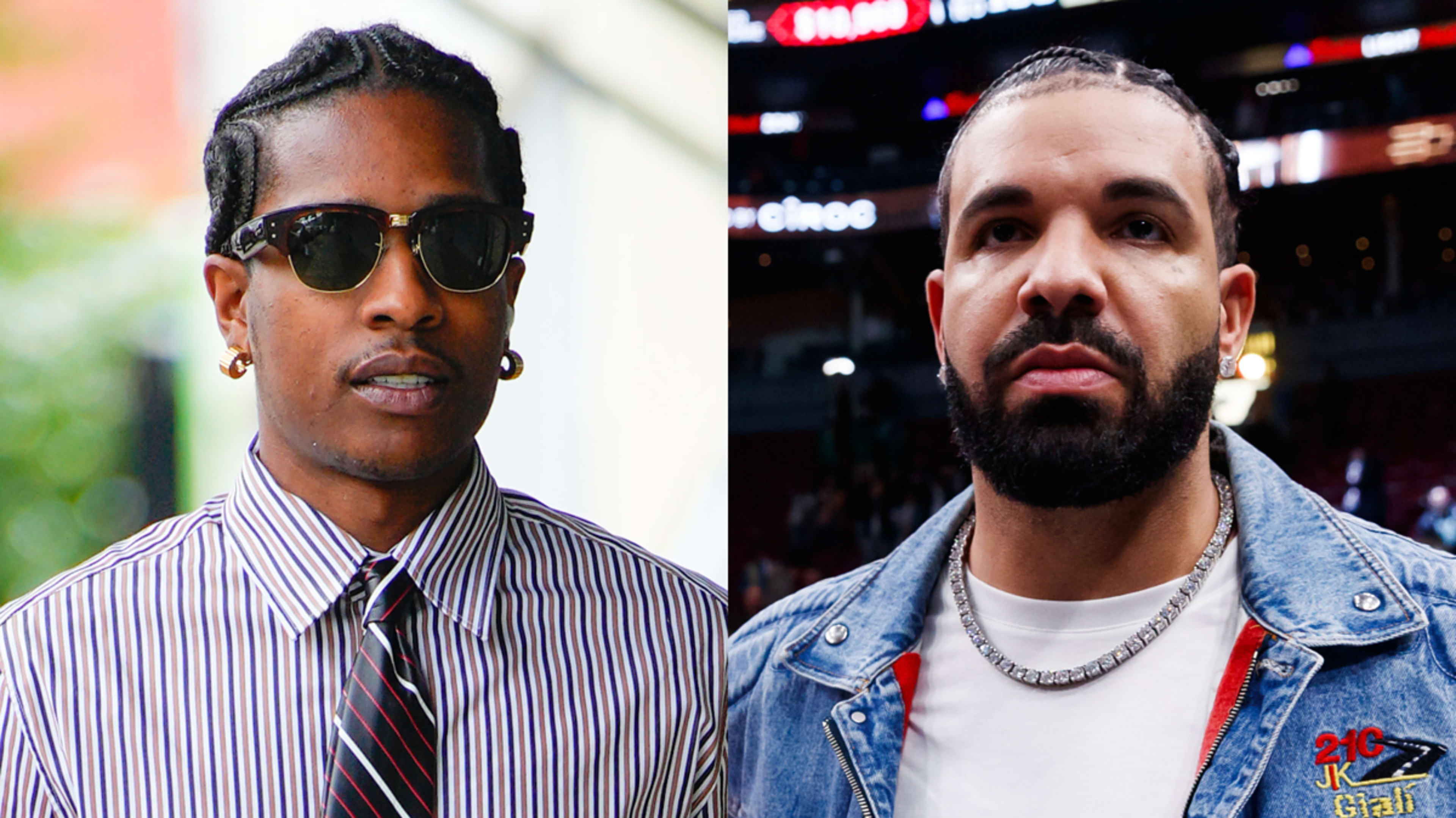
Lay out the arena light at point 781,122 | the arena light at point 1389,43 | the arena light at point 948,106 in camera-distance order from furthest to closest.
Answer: the arena light at point 781,122 < the arena light at point 1389,43 < the arena light at point 948,106

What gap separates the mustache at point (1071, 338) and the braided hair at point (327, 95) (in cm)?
72

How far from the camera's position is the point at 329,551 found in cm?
132

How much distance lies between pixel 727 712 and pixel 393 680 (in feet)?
1.81

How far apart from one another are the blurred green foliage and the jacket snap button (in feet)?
5.28

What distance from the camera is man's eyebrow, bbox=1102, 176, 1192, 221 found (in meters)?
1.40

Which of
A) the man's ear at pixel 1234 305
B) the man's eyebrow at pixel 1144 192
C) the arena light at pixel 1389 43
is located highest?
the arena light at pixel 1389 43

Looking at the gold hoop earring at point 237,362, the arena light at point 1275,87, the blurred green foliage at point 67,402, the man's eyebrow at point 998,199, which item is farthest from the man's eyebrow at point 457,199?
the arena light at point 1275,87

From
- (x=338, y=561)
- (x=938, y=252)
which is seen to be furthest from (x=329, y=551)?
(x=938, y=252)

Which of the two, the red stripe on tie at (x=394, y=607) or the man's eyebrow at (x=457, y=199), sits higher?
the man's eyebrow at (x=457, y=199)

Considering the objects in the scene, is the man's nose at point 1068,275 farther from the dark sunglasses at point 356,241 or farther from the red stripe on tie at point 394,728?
the red stripe on tie at point 394,728

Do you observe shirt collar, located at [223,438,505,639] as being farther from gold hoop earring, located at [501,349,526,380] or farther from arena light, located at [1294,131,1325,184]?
arena light, located at [1294,131,1325,184]

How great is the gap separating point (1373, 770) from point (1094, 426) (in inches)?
20.6

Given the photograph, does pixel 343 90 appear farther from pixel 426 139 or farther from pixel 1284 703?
pixel 1284 703

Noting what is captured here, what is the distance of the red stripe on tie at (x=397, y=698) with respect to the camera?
1.30m
